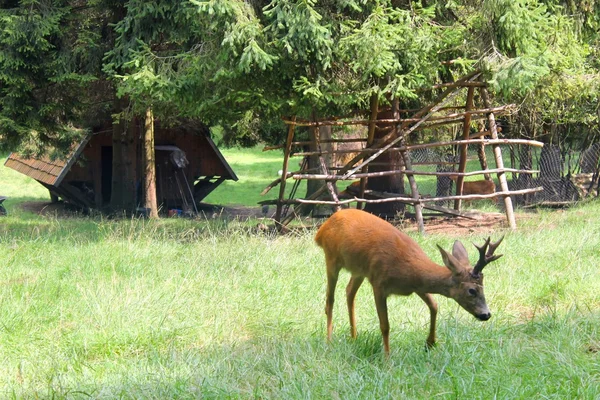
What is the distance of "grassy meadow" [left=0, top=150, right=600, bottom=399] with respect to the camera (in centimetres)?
490

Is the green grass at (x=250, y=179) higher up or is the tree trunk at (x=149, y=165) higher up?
the tree trunk at (x=149, y=165)

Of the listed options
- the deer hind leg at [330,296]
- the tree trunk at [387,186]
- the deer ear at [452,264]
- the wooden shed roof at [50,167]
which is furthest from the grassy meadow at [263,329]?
the wooden shed roof at [50,167]

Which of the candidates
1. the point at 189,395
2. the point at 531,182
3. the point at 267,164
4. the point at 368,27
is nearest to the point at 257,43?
the point at 368,27

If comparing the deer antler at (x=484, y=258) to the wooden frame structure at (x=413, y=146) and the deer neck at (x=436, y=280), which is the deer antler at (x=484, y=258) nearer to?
the deer neck at (x=436, y=280)

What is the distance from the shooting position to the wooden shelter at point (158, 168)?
67.7 feet

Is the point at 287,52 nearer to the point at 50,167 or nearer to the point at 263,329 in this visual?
the point at 263,329

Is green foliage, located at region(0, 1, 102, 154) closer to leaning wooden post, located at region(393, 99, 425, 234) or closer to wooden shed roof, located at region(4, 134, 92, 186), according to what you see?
wooden shed roof, located at region(4, 134, 92, 186)

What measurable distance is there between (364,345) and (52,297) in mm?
3419

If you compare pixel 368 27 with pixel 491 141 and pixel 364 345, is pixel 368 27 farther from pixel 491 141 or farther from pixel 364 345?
pixel 364 345

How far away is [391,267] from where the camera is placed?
5.48 meters

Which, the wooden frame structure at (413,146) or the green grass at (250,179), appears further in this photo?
the green grass at (250,179)

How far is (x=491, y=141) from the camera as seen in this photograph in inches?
528

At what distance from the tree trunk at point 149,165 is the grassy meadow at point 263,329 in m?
8.33

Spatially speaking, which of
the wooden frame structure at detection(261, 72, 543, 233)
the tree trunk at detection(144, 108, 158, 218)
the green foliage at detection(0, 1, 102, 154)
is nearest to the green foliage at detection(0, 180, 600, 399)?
the wooden frame structure at detection(261, 72, 543, 233)
